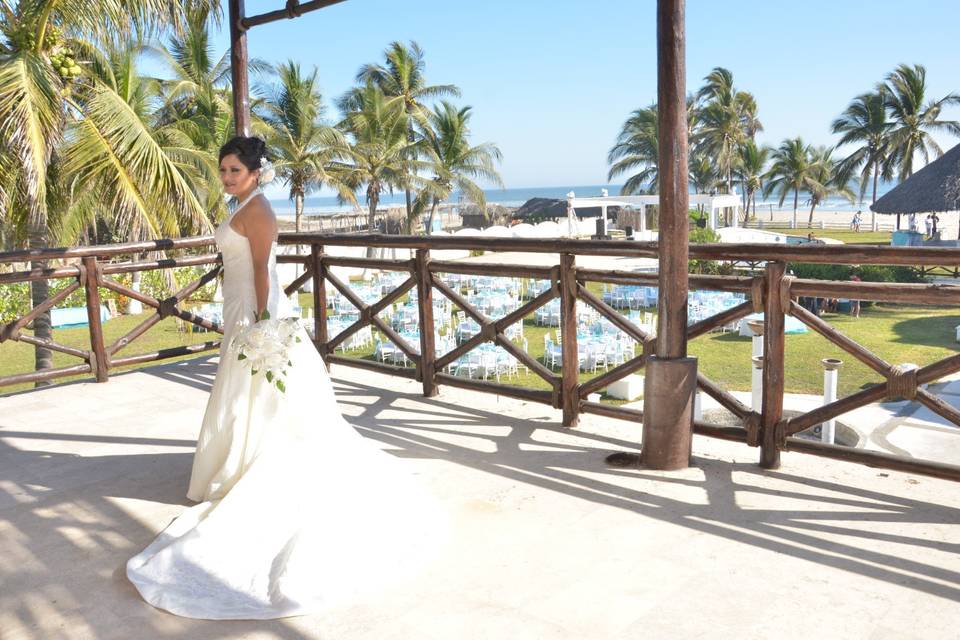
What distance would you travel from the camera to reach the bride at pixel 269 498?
2.97m

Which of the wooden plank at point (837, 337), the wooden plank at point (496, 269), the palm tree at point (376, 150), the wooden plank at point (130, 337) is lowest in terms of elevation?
the wooden plank at point (130, 337)

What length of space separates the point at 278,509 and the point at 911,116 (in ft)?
170

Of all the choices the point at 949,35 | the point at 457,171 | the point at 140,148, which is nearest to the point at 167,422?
the point at 140,148

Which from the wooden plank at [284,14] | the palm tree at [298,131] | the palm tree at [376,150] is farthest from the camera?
the palm tree at [376,150]

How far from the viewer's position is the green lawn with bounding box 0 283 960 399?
13.9 metres

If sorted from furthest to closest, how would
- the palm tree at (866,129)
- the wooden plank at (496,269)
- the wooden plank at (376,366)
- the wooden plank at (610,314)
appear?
1. the palm tree at (866,129)
2. the wooden plank at (376,366)
3. the wooden plank at (496,269)
4. the wooden plank at (610,314)

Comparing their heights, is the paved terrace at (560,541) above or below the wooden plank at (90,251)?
below

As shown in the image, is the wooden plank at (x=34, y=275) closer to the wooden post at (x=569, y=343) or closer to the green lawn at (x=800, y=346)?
the wooden post at (x=569, y=343)

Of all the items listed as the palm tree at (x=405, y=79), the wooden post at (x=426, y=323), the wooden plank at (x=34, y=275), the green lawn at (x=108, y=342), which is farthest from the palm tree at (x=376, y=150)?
the wooden post at (x=426, y=323)

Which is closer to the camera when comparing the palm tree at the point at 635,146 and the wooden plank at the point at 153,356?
the wooden plank at the point at 153,356

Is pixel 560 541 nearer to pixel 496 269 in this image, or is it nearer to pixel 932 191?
pixel 496 269

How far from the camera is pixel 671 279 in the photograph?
4.05m

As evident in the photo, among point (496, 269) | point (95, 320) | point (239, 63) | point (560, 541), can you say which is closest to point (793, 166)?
point (239, 63)

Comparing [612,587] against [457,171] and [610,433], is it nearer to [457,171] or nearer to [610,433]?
[610,433]
